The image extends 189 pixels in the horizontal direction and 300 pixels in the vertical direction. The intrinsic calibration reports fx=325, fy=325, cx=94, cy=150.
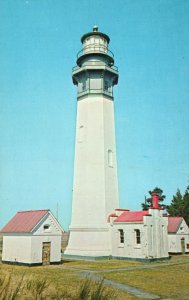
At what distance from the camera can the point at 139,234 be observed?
27.7 meters

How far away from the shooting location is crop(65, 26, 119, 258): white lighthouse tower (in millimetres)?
28281

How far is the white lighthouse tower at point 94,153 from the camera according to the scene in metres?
28.3

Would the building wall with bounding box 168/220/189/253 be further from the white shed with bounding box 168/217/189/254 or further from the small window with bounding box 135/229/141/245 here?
the small window with bounding box 135/229/141/245

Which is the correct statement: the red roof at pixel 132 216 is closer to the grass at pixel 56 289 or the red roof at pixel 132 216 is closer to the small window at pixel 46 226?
the small window at pixel 46 226

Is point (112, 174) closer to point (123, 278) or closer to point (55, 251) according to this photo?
point (55, 251)

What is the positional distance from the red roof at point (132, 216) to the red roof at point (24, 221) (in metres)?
6.88

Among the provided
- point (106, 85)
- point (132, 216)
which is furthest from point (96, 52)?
point (132, 216)

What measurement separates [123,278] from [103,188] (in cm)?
1174

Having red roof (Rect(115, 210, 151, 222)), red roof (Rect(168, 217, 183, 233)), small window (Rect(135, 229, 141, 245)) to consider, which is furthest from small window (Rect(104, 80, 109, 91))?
red roof (Rect(168, 217, 183, 233))

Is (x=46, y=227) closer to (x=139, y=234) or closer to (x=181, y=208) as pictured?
(x=139, y=234)

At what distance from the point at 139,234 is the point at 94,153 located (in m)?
8.11

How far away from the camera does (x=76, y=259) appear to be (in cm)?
2800

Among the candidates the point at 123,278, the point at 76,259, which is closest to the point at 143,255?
the point at 76,259

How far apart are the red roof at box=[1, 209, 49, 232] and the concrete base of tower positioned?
435cm
